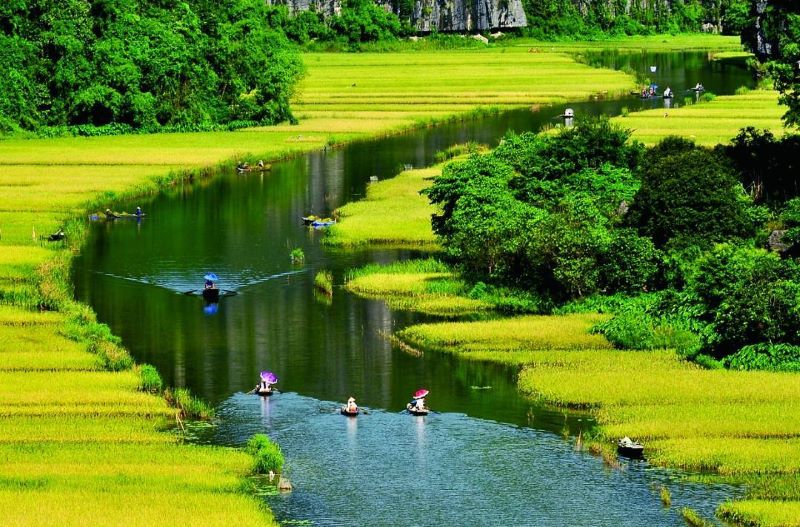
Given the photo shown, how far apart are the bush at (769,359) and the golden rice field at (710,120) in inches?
1425

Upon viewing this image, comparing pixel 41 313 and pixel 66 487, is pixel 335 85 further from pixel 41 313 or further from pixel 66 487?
pixel 66 487

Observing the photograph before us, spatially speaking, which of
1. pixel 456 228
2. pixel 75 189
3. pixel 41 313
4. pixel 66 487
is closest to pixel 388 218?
pixel 456 228

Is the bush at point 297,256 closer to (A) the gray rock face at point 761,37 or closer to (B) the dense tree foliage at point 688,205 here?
(B) the dense tree foliage at point 688,205

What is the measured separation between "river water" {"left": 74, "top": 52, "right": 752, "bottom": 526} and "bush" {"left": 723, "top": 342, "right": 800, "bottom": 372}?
17.5ft

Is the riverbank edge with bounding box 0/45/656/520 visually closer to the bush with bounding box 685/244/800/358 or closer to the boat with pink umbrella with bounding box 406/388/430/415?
the boat with pink umbrella with bounding box 406/388/430/415

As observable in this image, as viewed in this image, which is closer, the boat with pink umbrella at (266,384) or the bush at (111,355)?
the boat with pink umbrella at (266,384)

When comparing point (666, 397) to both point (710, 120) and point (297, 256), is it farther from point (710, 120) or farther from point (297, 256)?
point (710, 120)

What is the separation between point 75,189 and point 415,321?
1082 inches

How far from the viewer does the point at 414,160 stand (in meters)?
78.3

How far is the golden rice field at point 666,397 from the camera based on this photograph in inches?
1203

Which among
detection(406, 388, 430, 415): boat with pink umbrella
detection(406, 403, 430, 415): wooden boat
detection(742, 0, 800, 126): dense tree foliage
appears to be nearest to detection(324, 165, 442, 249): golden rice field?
detection(742, 0, 800, 126): dense tree foliage

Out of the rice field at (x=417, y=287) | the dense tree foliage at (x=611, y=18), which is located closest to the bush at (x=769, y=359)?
the rice field at (x=417, y=287)

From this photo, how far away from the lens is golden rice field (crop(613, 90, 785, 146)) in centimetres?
7862

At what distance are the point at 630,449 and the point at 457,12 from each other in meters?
158
